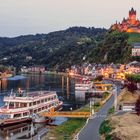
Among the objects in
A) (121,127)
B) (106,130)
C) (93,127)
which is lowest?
(93,127)

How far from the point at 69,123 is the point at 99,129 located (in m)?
13.8

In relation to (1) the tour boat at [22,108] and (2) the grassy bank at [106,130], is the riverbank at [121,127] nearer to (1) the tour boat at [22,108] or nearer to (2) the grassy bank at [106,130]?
Result: (2) the grassy bank at [106,130]

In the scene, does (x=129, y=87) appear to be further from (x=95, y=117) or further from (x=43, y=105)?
(x=95, y=117)

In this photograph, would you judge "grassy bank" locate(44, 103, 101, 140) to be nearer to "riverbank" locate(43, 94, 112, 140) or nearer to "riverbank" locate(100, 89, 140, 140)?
"riverbank" locate(43, 94, 112, 140)

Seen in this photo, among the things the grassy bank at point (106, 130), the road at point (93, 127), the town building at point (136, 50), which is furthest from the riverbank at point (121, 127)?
the town building at point (136, 50)

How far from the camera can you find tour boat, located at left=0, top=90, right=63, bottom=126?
7450 cm

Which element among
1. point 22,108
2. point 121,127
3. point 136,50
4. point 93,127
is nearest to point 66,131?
point 93,127

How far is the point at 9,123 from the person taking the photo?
73.1 m

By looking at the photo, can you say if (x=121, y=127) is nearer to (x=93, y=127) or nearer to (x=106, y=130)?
(x=106, y=130)

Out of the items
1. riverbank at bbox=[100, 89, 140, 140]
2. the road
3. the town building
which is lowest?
the road

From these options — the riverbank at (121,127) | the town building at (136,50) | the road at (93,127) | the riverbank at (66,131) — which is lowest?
the riverbank at (66,131)

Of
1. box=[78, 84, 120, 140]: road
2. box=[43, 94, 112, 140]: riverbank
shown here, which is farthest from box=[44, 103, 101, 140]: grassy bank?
box=[78, 84, 120, 140]: road

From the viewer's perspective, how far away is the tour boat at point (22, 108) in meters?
74.5

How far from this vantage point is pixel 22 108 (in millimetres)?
77125
